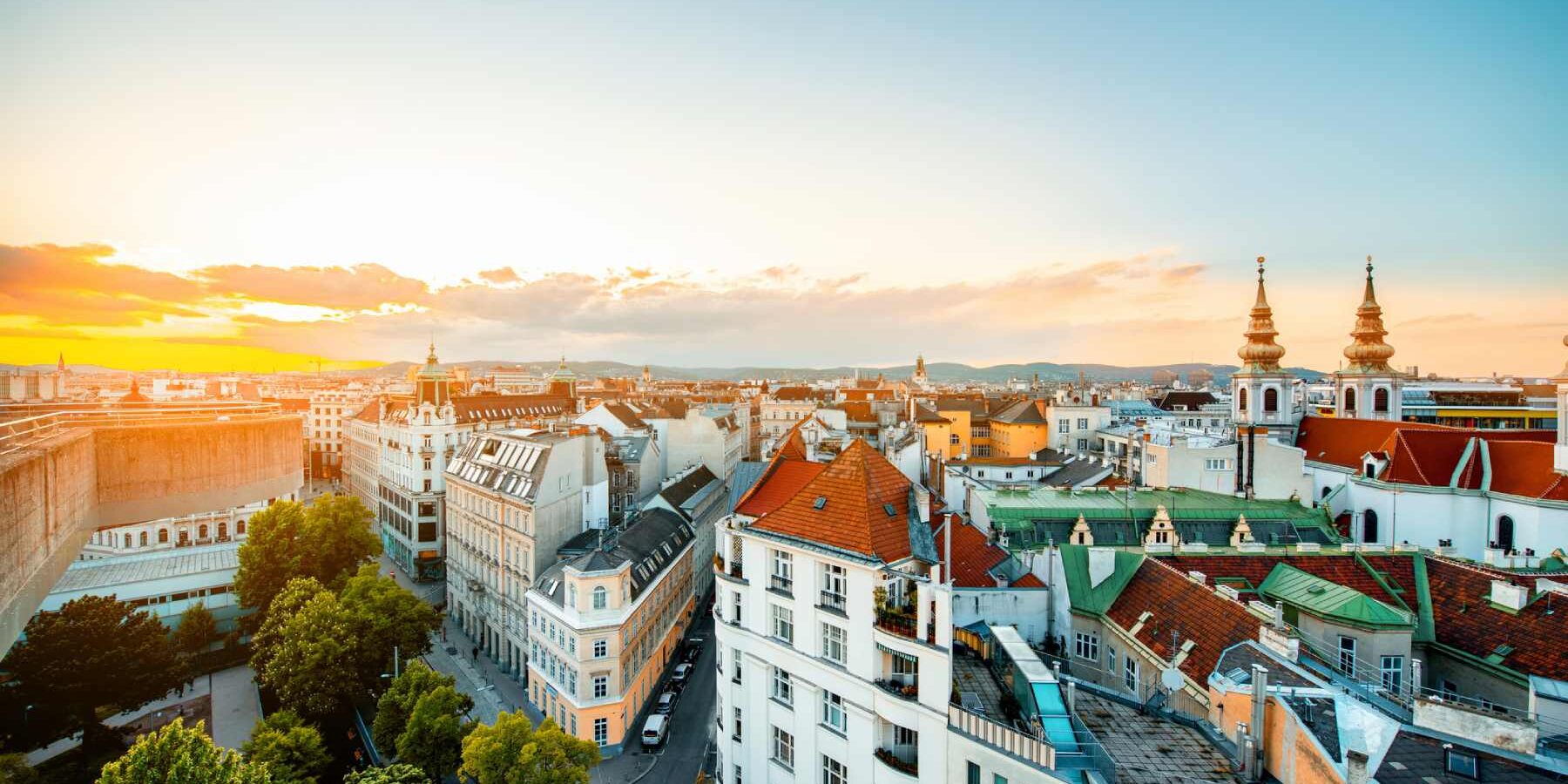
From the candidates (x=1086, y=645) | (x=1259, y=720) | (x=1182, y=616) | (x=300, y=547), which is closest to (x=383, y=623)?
(x=300, y=547)

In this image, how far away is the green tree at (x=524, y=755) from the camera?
23188mm

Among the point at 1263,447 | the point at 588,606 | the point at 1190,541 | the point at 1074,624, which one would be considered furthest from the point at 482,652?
the point at 1263,447

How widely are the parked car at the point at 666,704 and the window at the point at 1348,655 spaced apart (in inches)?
1118

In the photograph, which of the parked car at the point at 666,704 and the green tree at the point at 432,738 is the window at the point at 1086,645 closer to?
the parked car at the point at 666,704

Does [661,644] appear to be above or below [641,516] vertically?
below

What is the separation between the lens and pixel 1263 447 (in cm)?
4797

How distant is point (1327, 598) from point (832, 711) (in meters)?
18.1

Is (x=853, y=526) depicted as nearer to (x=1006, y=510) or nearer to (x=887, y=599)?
(x=887, y=599)

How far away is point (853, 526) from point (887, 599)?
2.68 metres

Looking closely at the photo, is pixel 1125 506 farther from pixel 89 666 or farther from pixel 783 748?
pixel 89 666

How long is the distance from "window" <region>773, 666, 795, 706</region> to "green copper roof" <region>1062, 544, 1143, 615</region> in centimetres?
1254

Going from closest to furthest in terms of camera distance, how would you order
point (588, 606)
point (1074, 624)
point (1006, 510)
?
point (1074, 624), point (588, 606), point (1006, 510)

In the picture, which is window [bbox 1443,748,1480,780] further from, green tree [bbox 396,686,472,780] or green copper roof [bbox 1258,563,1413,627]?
green tree [bbox 396,686,472,780]

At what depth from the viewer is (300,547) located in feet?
149
